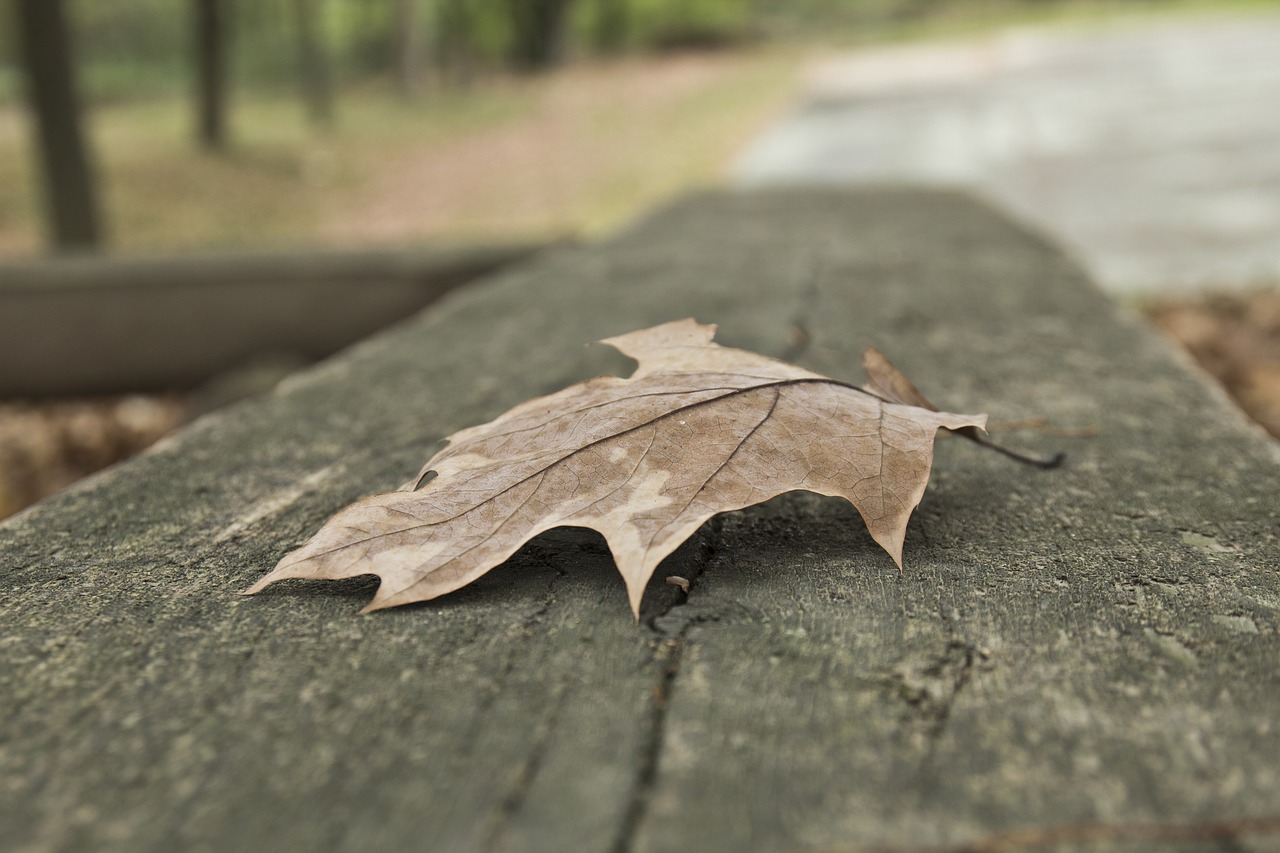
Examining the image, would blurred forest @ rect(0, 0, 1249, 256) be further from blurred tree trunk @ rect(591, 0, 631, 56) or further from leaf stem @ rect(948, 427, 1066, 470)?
leaf stem @ rect(948, 427, 1066, 470)

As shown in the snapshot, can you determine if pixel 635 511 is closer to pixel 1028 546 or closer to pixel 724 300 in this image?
pixel 1028 546

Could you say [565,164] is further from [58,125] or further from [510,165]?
[58,125]

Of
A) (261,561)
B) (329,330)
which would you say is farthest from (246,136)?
(261,561)

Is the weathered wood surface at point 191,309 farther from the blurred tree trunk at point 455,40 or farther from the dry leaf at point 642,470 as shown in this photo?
the blurred tree trunk at point 455,40

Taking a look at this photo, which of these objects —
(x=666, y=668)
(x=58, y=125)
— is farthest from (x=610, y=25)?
(x=666, y=668)

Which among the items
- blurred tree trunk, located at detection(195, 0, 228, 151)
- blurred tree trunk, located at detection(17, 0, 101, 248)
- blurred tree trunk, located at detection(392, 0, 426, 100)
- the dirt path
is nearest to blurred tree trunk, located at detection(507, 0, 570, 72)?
blurred tree trunk, located at detection(392, 0, 426, 100)

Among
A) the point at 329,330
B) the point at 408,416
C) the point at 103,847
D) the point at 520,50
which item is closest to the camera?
the point at 103,847
